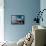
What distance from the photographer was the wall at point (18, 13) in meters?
5.95

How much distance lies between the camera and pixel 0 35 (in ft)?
19.8

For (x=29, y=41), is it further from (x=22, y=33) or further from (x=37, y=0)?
(x=37, y=0)

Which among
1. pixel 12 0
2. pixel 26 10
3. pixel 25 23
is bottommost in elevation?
pixel 25 23

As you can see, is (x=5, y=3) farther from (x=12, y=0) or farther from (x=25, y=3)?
(x=25, y=3)

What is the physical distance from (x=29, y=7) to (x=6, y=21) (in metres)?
1.23

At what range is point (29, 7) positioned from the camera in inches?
239

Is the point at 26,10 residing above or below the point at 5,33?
above

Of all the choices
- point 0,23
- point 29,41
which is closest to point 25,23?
point 0,23

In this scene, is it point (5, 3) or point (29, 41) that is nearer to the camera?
point (29, 41)

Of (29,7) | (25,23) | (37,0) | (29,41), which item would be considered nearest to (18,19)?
(25,23)

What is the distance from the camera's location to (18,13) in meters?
6.02

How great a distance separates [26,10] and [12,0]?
781 millimetres

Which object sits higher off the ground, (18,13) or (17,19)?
(18,13)

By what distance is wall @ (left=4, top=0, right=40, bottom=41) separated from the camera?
5.95m
